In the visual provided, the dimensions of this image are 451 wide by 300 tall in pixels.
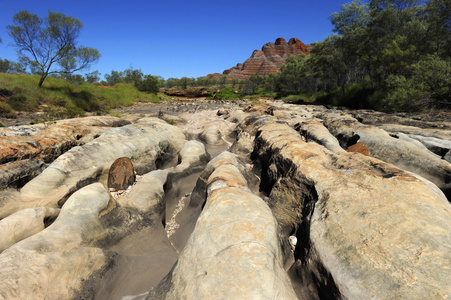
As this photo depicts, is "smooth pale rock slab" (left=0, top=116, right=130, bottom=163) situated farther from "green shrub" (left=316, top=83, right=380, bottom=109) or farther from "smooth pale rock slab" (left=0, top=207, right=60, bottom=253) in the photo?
"green shrub" (left=316, top=83, right=380, bottom=109)

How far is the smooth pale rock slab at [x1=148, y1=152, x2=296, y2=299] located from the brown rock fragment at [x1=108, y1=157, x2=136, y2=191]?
15.1 feet

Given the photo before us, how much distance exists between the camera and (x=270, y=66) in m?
134

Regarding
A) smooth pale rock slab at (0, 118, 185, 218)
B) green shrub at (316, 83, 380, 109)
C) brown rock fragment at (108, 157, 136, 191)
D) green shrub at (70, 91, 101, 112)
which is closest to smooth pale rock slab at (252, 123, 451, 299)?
brown rock fragment at (108, 157, 136, 191)

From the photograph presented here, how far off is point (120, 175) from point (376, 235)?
7749 mm

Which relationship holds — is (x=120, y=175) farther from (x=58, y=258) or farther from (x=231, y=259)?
(x=231, y=259)

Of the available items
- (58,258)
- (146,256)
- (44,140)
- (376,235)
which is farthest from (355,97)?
(58,258)

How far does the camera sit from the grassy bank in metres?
19.6

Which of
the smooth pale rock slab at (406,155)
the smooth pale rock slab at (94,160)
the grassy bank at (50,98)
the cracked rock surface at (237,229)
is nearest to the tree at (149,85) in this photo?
the grassy bank at (50,98)

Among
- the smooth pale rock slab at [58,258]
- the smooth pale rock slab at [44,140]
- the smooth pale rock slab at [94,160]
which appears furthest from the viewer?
the smooth pale rock slab at [44,140]

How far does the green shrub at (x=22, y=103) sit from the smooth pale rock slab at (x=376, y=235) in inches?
1060

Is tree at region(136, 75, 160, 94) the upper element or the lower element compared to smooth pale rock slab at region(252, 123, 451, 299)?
upper

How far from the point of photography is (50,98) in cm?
2412

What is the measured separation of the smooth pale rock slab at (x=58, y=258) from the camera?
312 centimetres

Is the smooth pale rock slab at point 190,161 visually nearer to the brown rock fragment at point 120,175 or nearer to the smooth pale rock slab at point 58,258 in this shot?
the brown rock fragment at point 120,175
